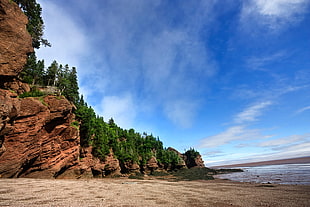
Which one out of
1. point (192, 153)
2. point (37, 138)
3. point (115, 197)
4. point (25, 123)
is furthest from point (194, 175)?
point (192, 153)

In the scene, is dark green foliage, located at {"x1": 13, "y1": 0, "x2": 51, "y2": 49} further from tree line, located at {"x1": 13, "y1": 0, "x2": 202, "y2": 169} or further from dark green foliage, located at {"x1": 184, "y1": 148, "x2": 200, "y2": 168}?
dark green foliage, located at {"x1": 184, "y1": 148, "x2": 200, "y2": 168}

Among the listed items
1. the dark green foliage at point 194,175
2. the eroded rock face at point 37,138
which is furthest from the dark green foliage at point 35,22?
the dark green foliage at point 194,175

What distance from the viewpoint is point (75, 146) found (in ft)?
104

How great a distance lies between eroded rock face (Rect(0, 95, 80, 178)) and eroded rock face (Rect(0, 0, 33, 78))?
3.43m

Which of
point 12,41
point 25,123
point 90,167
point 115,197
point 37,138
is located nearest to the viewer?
point 115,197

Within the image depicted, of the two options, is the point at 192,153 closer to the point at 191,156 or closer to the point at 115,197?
the point at 191,156

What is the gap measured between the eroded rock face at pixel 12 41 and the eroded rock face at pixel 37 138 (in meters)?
3.43

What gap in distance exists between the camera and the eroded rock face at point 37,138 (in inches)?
679

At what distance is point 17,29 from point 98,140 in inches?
1282

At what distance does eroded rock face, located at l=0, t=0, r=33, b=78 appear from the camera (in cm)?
1705

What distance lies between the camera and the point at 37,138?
2159cm

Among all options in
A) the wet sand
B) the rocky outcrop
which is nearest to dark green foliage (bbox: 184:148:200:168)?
the rocky outcrop

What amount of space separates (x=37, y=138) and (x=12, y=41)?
46.0 ft

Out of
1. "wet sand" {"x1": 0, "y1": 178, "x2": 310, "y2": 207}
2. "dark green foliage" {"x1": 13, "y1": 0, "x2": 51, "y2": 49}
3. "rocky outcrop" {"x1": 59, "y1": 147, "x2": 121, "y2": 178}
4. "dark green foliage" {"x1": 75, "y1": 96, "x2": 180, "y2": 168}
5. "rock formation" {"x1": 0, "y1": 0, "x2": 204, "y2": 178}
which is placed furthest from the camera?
"dark green foliage" {"x1": 75, "y1": 96, "x2": 180, "y2": 168}
